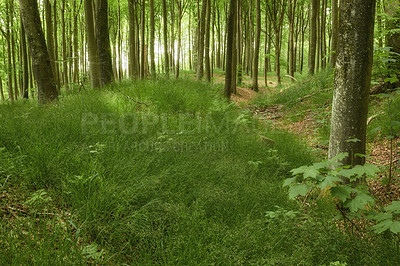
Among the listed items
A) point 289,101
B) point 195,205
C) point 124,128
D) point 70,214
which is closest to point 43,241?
point 70,214

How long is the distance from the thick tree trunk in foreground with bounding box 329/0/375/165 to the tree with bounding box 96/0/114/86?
22.0ft

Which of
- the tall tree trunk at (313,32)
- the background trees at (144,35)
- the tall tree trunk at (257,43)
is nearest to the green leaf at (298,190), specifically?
the background trees at (144,35)

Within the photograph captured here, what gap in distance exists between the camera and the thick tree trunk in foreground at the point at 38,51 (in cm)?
603

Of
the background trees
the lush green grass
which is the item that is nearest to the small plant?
the lush green grass

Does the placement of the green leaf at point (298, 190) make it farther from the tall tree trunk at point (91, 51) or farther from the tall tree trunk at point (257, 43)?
the tall tree trunk at point (257, 43)

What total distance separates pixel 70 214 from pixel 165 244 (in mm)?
898

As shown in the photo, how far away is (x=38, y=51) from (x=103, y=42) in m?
2.12

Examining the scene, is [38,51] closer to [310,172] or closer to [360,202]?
[310,172]

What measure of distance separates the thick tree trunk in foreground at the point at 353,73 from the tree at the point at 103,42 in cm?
671

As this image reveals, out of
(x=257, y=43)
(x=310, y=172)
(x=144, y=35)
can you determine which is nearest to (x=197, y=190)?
(x=310, y=172)

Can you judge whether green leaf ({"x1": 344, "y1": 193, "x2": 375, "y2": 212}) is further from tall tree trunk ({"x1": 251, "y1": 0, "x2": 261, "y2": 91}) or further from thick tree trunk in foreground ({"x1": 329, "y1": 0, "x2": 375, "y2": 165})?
tall tree trunk ({"x1": 251, "y1": 0, "x2": 261, "y2": 91})

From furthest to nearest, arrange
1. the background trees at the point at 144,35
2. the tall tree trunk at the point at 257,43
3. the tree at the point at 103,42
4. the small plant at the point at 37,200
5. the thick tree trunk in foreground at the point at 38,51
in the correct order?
1. the tall tree trunk at the point at 257,43
2. the background trees at the point at 144,35
3. the tree at the point at 103,42
4. the thick tree trunk in foreground at the point at 38,51
5. the small plant at the point at 37,200

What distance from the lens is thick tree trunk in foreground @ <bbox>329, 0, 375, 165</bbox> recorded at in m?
2.82

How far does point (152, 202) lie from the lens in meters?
2.59
